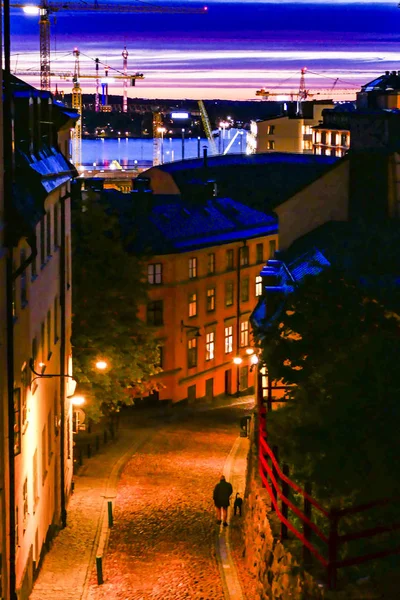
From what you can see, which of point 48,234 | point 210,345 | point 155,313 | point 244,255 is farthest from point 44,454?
point 244,255

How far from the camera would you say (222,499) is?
3644 centimetres

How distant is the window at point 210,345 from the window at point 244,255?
5320 mm

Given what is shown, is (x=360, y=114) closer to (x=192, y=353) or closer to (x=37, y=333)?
(x=37, y=333)

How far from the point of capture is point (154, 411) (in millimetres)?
64812

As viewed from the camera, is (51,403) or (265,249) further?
(265,249)

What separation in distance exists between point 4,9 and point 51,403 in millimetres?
14152

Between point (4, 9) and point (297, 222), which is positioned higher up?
point (4, 9)

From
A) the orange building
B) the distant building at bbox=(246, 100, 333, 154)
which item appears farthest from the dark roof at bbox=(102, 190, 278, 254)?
the distant building at bbox=(246, 100, 333, 154)

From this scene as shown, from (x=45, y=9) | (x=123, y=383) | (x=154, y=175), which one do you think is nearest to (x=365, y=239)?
(x=123, y=383)

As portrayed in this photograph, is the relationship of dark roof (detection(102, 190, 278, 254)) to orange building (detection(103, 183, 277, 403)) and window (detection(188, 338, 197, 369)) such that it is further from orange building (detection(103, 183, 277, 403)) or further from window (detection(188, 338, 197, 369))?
→ window (detection(188, 338, 197, 369))

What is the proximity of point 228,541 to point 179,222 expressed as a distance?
36496mm

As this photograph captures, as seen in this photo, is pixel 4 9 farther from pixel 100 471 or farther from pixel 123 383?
pixel 123 383

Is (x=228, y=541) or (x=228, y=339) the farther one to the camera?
(x=228, y=339)

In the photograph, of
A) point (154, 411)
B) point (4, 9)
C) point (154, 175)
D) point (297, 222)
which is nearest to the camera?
point (4, 9)
